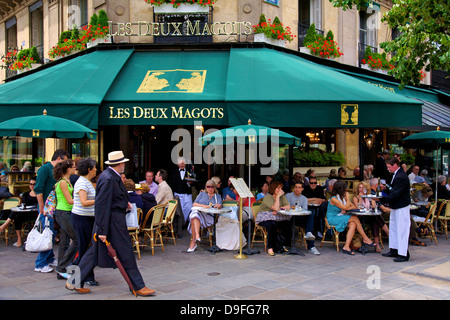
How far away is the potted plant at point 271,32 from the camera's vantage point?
11.2m

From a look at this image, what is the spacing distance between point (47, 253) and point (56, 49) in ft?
26.4

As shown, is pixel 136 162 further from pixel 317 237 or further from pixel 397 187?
pixel 397 187

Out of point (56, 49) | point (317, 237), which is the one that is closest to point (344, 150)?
point (317, 237)

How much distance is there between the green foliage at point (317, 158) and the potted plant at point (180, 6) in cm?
496

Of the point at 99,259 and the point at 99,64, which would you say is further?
the point at 99,64

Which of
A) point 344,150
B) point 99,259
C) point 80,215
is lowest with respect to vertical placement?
point 99,259

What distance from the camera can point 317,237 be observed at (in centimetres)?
922

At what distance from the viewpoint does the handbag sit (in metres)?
5.95

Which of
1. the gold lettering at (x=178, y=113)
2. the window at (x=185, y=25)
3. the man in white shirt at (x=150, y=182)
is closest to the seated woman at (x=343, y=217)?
the gold lettering at (x=178, y=113)

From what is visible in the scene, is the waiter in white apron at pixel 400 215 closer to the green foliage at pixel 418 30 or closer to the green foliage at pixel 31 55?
the green foliage at pixel 418 30

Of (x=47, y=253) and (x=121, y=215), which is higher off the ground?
(x=121, y=215)

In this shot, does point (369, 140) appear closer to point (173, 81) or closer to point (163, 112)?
point (173, 81)

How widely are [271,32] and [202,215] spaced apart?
18.6 feet

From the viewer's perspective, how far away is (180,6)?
11.1 metres
